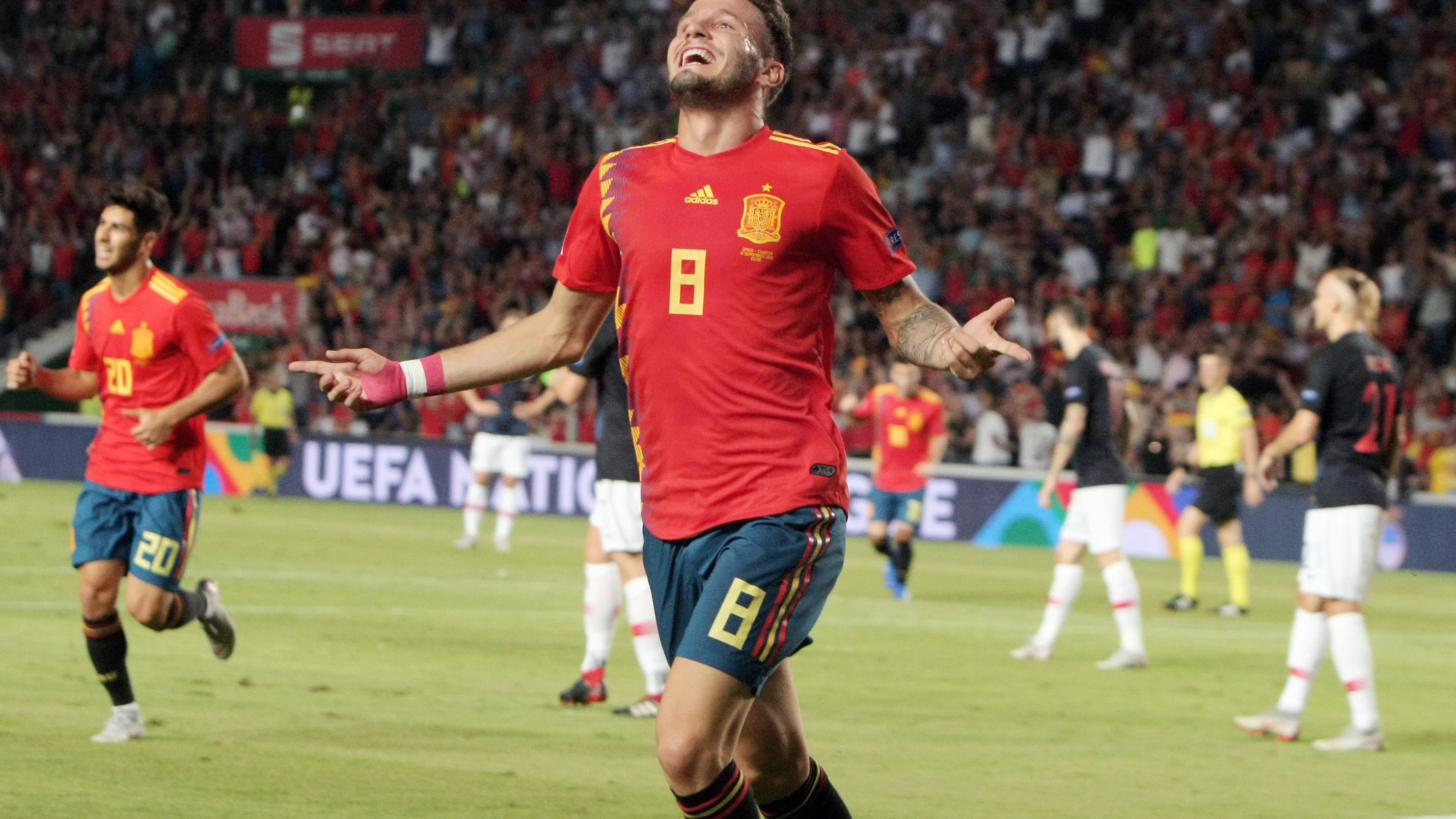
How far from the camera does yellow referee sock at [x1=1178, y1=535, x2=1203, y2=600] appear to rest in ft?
56.4

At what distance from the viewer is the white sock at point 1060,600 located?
1321 centimetres

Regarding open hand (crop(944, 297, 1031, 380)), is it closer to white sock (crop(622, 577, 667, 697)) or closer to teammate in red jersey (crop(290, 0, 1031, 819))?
teammate in red jersey (crop(290, 0, 1031, 819))

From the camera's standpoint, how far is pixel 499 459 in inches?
848

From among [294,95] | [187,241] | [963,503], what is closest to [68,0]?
[294,95]

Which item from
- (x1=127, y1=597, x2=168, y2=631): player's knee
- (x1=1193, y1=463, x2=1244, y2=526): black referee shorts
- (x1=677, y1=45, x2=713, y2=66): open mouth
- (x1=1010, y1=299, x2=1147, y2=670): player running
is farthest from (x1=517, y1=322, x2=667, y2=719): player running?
(x1=1193, y1=463, x2=1244, y2=526): black referee shorts

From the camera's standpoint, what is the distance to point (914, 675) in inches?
483

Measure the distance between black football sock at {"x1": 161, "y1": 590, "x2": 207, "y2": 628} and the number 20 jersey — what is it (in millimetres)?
5363

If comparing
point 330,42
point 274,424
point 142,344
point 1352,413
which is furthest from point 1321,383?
point 330,42

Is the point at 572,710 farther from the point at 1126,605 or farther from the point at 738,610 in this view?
the point at 738,610

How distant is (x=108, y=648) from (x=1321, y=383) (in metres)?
5.78

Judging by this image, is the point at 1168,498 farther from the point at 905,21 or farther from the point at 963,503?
the point at 905,21

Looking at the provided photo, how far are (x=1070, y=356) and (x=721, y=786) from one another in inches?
356

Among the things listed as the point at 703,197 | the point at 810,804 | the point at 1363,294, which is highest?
the point at 703,197

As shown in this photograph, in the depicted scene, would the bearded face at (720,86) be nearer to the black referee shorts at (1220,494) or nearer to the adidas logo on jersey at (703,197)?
the adidas logo on jersey at (703,197)
